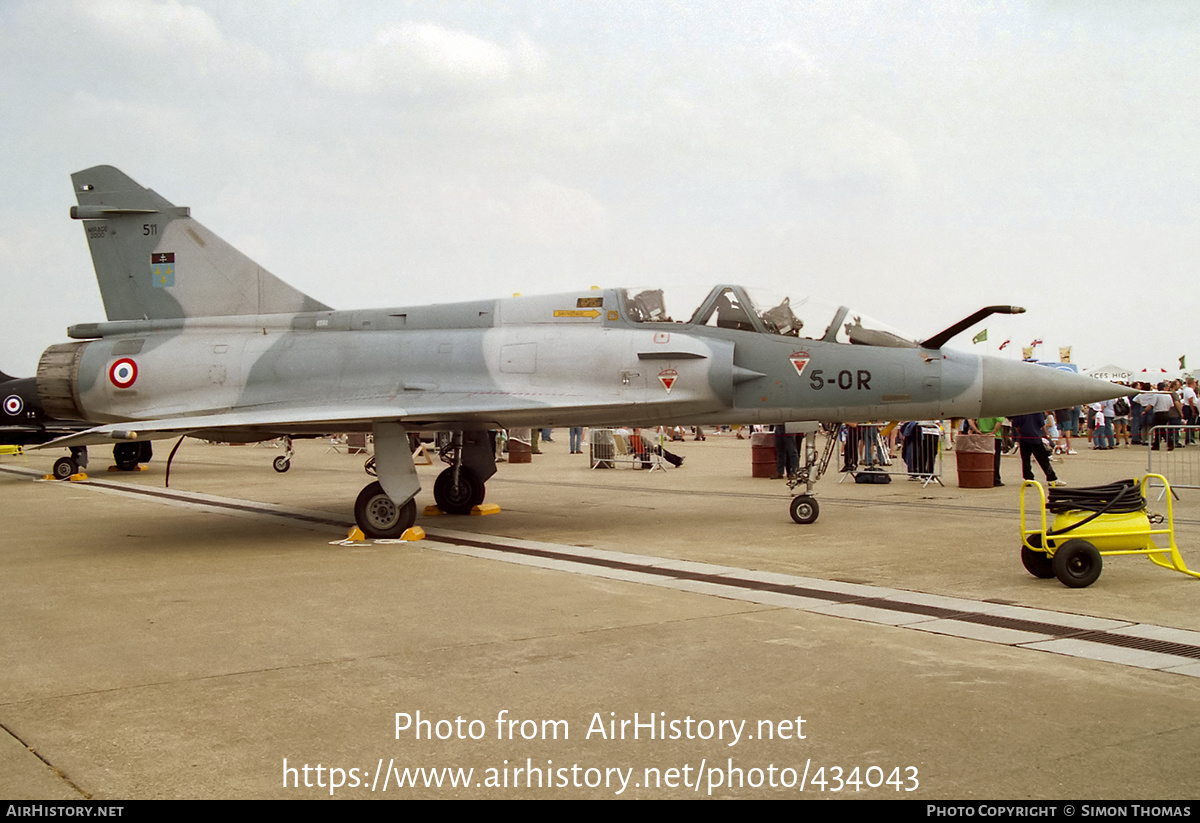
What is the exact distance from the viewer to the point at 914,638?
5.18 m

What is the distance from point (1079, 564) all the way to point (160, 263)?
425 inches

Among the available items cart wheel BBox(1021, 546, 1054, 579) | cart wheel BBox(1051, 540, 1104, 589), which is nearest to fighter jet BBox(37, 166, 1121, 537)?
cart wheel BBox(1021, 546, 1054, 579)

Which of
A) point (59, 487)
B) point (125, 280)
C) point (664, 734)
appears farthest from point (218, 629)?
point (59, 487)

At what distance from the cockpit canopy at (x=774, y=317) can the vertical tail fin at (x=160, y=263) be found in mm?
4261

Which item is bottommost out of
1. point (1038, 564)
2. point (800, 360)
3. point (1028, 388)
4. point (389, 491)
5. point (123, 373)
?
point (1038, 564)

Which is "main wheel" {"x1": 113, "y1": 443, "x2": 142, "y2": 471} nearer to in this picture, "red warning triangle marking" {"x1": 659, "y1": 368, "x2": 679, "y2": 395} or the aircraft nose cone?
"red warning triangle marking" {"x1": 659, "y1": 368, "x2": 679, "y2": 395}

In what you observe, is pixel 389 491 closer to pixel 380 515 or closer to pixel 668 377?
pixel 380 515

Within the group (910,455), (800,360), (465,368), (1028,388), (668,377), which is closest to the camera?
(1028,388)

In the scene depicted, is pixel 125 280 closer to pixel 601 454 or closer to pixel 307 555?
pixel 307 555

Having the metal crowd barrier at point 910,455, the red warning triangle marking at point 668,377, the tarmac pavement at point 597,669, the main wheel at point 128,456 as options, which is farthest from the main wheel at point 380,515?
the main wheel at point 128,456

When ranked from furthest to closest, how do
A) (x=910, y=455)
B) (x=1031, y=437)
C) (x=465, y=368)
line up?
(x=910, y=455) < (x=1031, y=437) < (x=465, y=368)

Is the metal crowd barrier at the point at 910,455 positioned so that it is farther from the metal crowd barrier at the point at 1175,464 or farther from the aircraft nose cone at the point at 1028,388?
the aircraft nose cone at the point at 1028,388

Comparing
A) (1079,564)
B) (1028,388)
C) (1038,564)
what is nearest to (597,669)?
(1079,564)

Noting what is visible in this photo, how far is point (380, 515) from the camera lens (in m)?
10.0
